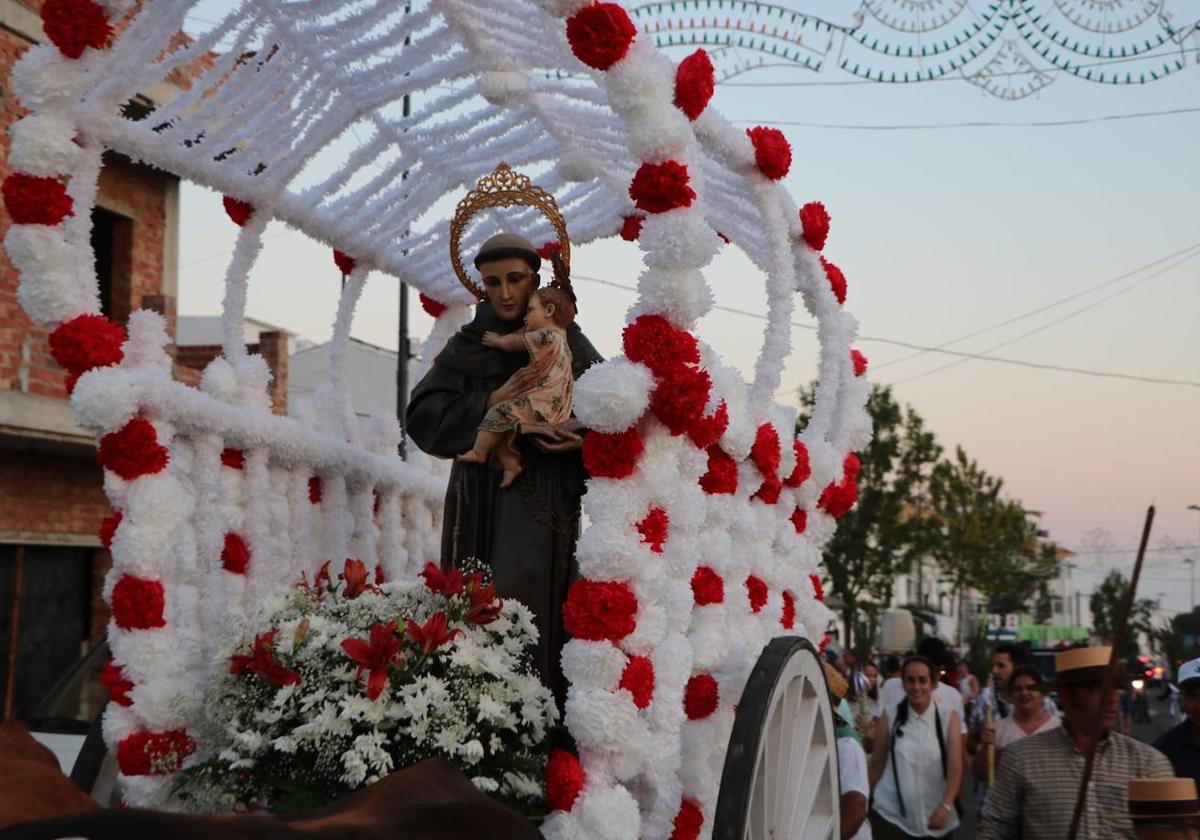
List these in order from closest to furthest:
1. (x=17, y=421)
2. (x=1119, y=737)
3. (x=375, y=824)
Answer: (x=375, y=824)
(x=1119, y=737)
(x=17, y=421)

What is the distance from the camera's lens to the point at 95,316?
4195 mm

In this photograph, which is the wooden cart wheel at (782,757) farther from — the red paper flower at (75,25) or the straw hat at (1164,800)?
the red paper flower at (75,25)

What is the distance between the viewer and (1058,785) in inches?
184

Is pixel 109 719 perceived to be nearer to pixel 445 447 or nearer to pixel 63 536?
pixel 445 447

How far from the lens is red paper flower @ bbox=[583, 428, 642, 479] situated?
151 inches

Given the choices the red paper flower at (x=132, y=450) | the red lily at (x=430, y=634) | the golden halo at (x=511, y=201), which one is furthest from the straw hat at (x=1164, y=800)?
the red paper flower at (x=132, y=450)

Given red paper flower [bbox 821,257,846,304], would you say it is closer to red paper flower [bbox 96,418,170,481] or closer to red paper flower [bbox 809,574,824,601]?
red paper flower [bbox 809,574,824,601]

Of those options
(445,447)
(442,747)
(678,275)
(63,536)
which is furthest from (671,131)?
(63,536)

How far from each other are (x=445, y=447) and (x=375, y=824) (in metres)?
2.48

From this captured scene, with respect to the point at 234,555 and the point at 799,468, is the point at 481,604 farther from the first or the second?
the point at 799,468

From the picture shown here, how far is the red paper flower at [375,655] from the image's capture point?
11.7 feet

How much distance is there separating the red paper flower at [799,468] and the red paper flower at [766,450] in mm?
347

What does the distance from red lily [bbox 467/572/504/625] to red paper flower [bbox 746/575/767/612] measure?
1.07 m

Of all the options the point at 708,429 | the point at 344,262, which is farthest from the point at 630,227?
the point at 708,429
